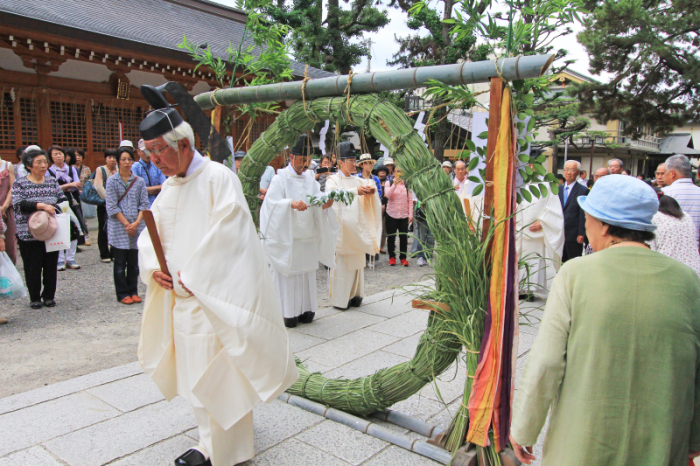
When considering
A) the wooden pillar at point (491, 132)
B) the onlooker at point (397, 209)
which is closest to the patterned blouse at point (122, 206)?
the onlooker at point (397, 209)

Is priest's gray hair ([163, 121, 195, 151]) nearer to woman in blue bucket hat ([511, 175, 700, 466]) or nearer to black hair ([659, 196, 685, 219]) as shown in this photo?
woman in blue bucket hat ([511, 175, 700, 466])

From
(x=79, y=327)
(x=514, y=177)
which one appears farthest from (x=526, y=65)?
(x=79, y=327)

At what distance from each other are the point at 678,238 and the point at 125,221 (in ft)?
17.9

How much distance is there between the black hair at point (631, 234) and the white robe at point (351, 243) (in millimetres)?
4104

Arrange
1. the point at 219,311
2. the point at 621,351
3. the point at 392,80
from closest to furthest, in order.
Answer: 1. the point at 621,351
2. the point at 219,311
3. the point at 392,80

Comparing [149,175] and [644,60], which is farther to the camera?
[644,60]

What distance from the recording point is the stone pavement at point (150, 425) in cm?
257

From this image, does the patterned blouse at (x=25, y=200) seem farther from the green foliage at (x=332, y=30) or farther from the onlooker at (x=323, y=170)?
the green foliage at (x=332, y=30)

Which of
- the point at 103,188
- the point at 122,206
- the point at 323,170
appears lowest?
the point at 122,206

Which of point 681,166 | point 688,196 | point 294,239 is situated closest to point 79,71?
point 294,239

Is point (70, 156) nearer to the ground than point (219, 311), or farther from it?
farther from it

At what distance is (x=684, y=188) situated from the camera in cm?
428

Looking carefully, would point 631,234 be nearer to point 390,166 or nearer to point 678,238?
point 678,238

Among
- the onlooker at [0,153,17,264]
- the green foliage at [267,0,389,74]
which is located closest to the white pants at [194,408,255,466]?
the onlooker at [0,153,17,264]
